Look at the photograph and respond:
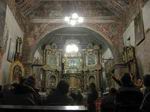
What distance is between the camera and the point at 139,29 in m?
9.26

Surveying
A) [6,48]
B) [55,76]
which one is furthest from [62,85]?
[55,76]

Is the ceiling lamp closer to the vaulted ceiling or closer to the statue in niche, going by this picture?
the vaulted ceiling

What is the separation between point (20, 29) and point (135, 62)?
6.17 meters

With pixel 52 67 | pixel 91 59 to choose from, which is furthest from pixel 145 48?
pixel 52 67

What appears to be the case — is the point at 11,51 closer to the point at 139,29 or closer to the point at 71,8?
the point at 71,8

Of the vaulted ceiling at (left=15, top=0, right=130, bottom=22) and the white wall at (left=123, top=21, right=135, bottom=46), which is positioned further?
the vaulted ceiling at (left=15, top=0, right=130, bottom=22)

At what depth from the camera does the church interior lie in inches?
361

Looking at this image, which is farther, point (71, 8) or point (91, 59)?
point (91, 59)

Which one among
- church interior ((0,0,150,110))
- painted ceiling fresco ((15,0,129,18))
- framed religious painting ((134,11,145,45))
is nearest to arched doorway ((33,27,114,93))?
church interior ((0,0,150,110))

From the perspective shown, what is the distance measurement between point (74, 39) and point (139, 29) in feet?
33.9

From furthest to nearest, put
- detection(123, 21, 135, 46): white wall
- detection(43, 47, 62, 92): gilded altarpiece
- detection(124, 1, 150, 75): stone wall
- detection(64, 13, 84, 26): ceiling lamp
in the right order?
1. detection(43, 47, 62, 92): gilded altarpiece
2. detection(64, 13, 84, 26): ceiling lamp
3. detection(123, 21, 135, 46): white wall
4. detection(124, 1, 150, 75): stone wall

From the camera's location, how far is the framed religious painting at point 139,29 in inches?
350

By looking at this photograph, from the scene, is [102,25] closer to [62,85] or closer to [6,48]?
[6,48]

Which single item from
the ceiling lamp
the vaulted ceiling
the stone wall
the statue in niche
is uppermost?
the vaulted ceiling
